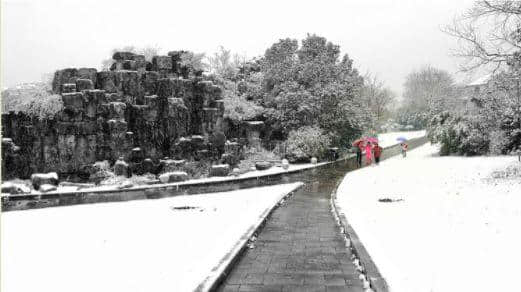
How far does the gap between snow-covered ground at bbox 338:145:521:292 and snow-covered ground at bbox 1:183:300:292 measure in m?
2.79

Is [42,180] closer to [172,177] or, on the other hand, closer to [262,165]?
[172,177]

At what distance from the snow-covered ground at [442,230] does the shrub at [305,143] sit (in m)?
10.5

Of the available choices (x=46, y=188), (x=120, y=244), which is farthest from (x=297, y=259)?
(x=46, y=188)

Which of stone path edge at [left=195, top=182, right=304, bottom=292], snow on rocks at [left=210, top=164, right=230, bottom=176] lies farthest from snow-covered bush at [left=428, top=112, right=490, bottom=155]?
stone path edge at [left=195, top=182, right=304, bottom=292]

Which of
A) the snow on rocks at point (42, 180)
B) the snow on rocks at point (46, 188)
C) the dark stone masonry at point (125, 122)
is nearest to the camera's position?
the snow on rocks at point (46, 188)

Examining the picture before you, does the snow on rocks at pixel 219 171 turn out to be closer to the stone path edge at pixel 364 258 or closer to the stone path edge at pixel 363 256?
the stone path edge at pixel 363 256

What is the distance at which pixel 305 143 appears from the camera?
28188 mm

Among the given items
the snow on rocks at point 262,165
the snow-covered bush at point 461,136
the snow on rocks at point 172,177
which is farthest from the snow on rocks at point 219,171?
the snow-covered bush at point 461,136

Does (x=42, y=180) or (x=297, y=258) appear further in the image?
(x=42, y=180)

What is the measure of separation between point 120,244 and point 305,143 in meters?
20.9

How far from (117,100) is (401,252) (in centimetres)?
2027

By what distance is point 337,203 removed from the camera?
1316cm

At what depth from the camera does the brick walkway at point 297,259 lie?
6137 millimetres

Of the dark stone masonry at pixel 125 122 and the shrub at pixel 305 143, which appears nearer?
the dark stone masonry at pixel 125 122
